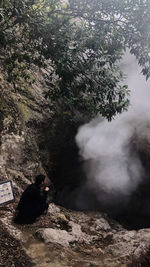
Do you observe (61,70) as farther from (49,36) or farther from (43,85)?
(43,85)

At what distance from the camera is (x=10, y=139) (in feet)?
22.0

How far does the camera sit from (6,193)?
4.88m

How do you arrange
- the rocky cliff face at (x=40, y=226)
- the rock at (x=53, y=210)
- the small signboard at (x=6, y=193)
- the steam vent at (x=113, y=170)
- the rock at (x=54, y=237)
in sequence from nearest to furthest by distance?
the rocky cliff face at (x=40, y=226) → the rock at (x=54, y=237) → the small signboard at (x=6, y=193) → the rock at (x=53, y=210) → the steam vent at (x=113, y=170)

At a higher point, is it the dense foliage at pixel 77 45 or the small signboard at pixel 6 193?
the dense foliage at pixel 77 45

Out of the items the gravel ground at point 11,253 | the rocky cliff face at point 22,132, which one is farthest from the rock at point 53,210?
the gravel ground at point 11,253

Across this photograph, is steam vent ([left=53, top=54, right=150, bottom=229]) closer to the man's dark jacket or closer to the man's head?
the man's dark jacket

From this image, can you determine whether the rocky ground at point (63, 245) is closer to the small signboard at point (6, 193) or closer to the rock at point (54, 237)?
the rock at point (54, 237)

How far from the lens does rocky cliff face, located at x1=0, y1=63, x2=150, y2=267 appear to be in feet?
13.0

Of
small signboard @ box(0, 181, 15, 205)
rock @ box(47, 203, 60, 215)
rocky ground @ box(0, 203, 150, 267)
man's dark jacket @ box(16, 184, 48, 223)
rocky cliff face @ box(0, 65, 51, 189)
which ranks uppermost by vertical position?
rocky cliff face @ box(0, 65, 51, 189)

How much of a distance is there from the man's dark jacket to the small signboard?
0.88ft

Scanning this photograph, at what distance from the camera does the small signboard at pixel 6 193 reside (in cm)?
481

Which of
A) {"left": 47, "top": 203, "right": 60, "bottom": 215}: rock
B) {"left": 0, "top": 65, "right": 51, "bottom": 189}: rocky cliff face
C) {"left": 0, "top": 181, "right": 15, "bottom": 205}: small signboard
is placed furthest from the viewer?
{"left": 0, "top": 65, "right": 51, "bottom": 189}: rocky cliff face

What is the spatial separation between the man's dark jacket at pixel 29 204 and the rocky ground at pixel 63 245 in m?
0.18

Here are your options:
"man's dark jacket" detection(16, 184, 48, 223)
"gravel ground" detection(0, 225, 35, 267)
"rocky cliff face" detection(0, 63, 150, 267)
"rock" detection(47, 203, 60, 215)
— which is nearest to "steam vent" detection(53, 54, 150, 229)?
"rocky cliff face" detection(0, 63, 150, 267)
